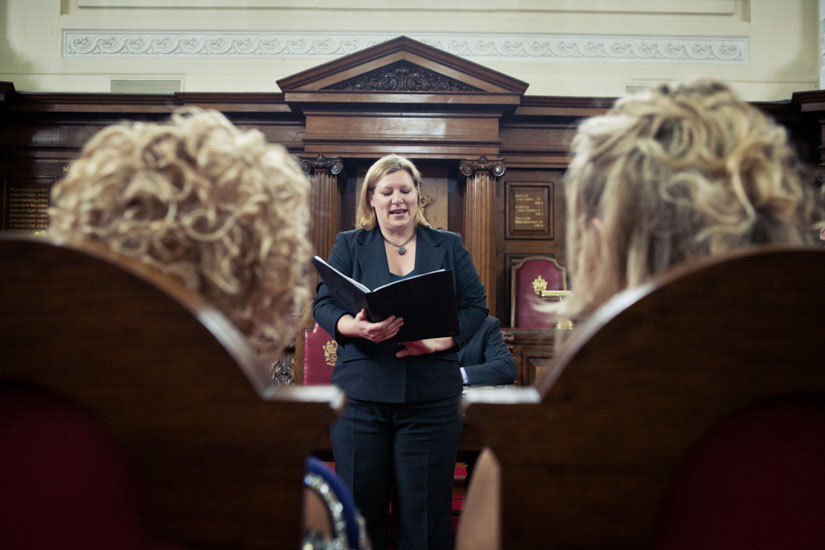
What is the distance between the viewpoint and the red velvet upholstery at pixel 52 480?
52cm

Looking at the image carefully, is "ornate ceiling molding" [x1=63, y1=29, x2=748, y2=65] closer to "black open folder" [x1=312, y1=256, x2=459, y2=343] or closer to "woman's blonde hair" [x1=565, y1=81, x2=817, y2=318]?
"black open folder" [x1=312, y1=256, x2=459, y2=343]

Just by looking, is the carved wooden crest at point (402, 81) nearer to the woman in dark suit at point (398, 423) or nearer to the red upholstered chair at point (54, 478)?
the woman in dark suit at point (398, 423)

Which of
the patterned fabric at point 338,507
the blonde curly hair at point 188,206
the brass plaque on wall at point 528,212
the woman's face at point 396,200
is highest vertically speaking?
the brass plaque on wall at point 528,212

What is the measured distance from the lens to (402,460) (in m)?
1.86

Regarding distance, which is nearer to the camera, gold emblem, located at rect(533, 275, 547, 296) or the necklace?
the necklace

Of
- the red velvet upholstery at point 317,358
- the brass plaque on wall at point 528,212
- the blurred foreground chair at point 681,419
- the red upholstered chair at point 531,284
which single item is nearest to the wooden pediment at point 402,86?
the brass plaque on wall at point 528,212

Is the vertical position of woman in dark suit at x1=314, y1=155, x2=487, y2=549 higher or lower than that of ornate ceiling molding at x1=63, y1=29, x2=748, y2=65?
lower

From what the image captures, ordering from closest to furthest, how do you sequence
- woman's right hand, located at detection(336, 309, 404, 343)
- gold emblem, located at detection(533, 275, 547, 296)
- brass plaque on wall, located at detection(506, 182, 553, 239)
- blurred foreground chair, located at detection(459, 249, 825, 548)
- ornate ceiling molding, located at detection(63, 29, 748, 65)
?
blurred foreground chair, located at detection(459, 249, 825, 548) < woman's right hand, located at detection(336, 309, 404, 343) < gold emblem, located at detection(533, 275, 547, 296) < brass plaque on wall, located at detection(506, 182, 553, 239) < ornate ceiling molding, located at detection(63, 29, 748, 65)

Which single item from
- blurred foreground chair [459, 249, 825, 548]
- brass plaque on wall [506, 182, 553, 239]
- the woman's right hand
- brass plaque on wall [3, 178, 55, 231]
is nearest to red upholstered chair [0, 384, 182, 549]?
blurred foreground chair [459, 249, 825, 548]

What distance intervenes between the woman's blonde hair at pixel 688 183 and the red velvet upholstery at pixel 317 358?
10.2 feet

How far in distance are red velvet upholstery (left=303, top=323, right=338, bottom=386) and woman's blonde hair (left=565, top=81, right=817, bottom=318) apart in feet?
10.2

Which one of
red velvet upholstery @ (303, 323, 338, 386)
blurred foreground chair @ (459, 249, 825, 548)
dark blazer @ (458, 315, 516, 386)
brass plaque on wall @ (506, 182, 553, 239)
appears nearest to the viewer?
blurred foreground chair @ (459, 249, 825, 548)

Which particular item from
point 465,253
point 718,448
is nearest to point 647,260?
point 718,448

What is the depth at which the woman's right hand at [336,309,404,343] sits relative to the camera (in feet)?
5.84
